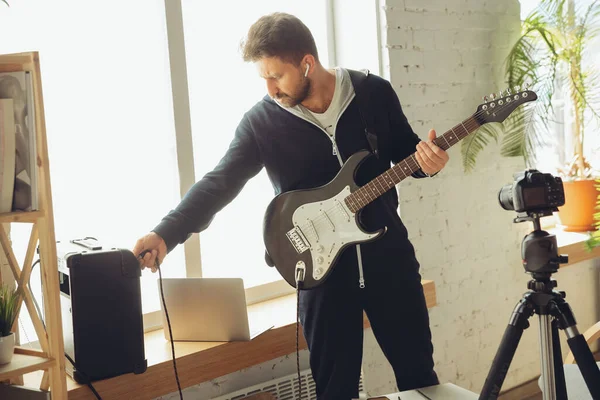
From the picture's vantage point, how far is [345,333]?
6.50 feet

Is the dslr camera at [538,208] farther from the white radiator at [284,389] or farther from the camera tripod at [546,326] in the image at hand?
the white radiator at [284,389]

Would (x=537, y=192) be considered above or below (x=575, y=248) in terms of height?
above

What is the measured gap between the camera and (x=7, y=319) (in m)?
1.63

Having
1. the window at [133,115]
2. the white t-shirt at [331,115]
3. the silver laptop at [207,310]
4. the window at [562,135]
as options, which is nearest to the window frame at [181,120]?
the window at [133,115]

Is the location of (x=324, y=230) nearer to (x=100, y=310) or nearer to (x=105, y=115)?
(x=100, y=310)

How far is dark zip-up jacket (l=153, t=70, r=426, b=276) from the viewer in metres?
1.99

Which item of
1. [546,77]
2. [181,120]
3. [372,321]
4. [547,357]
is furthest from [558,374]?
[546,77]

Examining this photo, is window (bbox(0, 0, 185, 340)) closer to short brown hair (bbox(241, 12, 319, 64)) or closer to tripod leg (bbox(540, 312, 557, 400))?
short brown hair (bbox(241, 12, 319, 64))

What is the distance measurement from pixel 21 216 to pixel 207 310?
0.77 m

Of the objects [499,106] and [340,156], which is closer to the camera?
[499,106]

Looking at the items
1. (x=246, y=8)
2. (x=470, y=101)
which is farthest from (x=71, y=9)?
(x=470, y=101)

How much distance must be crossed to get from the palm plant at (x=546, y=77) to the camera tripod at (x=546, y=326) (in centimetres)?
126

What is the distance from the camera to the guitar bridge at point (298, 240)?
2.02 meters

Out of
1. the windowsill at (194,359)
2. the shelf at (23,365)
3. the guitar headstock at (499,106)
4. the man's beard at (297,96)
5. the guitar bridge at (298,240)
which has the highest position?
the man's beard at (297,96)
